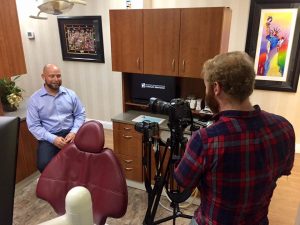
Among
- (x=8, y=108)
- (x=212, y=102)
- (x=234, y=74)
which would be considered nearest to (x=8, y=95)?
(x=8, y=108)

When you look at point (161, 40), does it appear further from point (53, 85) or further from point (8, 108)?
point (8, 108)

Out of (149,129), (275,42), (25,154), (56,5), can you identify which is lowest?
(25,154)

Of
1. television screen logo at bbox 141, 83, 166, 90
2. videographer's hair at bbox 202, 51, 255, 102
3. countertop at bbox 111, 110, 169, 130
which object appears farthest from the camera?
television screen logo at bbox 141, 83, 166, 90

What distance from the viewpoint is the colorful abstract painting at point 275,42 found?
2.79 metres

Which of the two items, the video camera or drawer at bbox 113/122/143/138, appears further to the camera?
drawer at bbox 113/122/143/138

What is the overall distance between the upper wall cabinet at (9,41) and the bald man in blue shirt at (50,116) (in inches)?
13.0

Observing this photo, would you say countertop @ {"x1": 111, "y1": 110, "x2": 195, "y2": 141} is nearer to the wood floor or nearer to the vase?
the wood floor

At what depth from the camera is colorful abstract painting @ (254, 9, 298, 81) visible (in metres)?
2.79

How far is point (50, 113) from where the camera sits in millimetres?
2344

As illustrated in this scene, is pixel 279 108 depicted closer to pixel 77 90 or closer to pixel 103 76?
pixel 103 76

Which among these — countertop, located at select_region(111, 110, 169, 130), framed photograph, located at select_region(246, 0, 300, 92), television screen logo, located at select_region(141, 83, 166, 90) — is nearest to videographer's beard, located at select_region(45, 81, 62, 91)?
countertop, located at select_region(111, 110, 169, 130)

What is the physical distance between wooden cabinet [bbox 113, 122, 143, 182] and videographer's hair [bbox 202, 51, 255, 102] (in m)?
1.56

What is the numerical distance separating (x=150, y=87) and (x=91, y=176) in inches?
49.6

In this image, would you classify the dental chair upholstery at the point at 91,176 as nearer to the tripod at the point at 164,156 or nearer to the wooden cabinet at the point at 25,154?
the tripod at the point at 164,156
